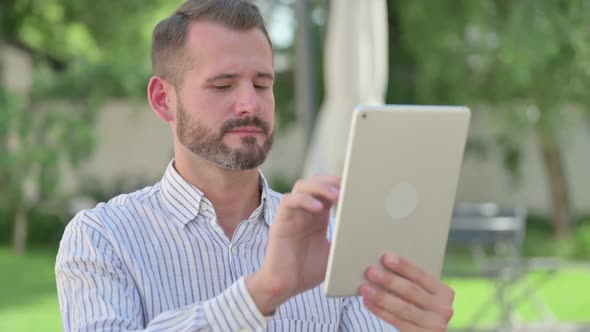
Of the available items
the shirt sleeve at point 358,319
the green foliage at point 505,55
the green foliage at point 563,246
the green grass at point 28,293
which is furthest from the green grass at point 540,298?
the shirt sleeve at point 358,319

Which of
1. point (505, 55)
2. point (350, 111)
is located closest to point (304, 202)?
point (350, 111)

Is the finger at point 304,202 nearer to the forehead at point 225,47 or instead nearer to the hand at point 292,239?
the hand at point 292,239

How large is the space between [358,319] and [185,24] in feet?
2.14

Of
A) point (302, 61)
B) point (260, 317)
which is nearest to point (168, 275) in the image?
point (260, 317)

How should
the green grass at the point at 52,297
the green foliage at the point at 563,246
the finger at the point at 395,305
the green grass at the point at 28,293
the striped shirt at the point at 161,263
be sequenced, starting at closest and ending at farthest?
the finger at the point at 395,305 < the striped shirt at the point at 161,263 < the green grass at the point at 28,293 < the green grass at the point at 52,297 < the green foliage at the point at 563,246

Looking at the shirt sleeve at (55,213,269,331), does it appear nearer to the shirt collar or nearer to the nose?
the shirt collar

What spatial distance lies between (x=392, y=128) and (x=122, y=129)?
14.4 metres

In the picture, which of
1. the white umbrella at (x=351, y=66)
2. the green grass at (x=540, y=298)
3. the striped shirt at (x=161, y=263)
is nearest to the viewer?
the striped shirt at (x=161, y=263)

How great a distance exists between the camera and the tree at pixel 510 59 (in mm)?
9500

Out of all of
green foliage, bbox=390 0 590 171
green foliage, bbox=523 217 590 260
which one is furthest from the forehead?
green foliage, bbox=523 217 590 260

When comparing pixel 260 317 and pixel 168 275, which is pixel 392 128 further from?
pixel 168 275

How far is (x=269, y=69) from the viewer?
183cm

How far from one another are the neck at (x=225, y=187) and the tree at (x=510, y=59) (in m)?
7.65

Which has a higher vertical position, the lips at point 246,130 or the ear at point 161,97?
the ear at point 161,97
